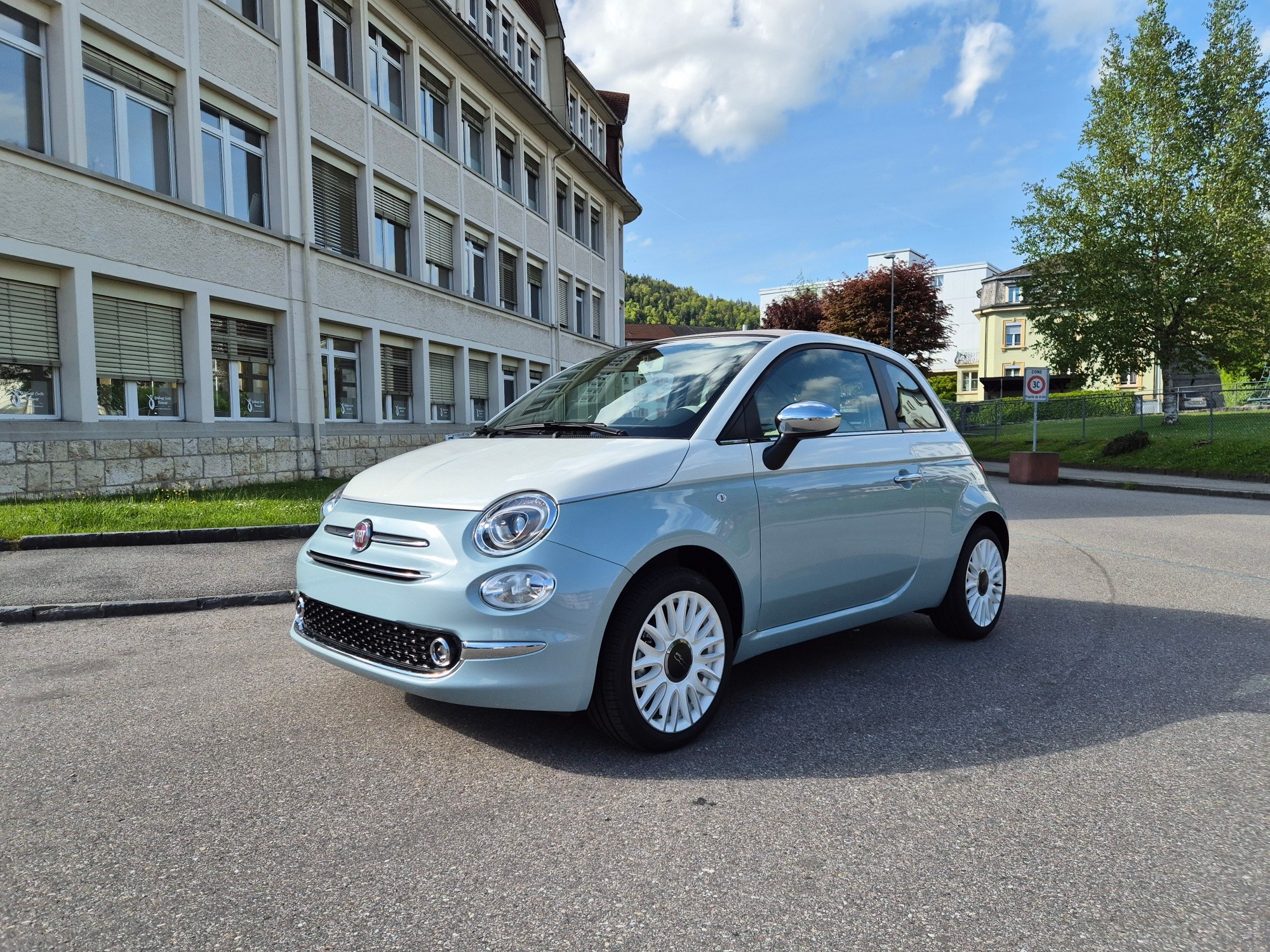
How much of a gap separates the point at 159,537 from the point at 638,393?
638 cm

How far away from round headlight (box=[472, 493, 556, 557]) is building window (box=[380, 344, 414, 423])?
16.3 metres

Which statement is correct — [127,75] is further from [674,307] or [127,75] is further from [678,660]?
[674,307]

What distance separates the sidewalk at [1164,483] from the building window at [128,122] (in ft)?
53.0

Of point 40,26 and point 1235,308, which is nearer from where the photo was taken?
point 40,26

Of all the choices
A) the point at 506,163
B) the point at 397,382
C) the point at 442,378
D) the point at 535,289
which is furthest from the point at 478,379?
the point at 506,163

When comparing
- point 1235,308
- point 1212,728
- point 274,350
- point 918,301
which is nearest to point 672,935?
point 1212,728

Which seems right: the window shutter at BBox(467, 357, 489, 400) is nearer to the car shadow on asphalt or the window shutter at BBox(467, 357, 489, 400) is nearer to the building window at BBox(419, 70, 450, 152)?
the building window at BBox(419, 70, 450, 152)

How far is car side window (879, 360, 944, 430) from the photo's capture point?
4.91m

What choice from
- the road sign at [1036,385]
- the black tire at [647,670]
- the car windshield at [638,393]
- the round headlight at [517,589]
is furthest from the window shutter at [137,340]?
the road sign at [1036,385]

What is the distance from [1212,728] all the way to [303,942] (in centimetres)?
363

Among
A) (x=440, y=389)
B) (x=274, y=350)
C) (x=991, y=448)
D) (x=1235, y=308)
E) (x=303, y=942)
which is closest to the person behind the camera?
(x=303, y=942)

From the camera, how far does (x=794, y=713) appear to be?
3.88 meters

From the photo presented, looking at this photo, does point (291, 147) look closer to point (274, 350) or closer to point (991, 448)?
point (274, 350)

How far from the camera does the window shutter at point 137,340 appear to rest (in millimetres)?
12109
